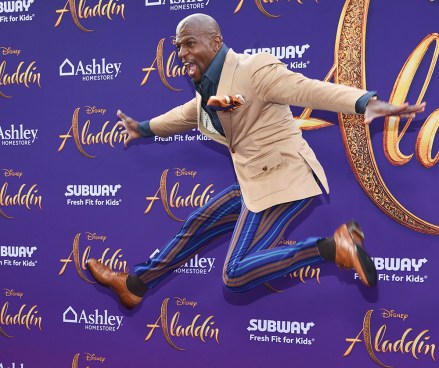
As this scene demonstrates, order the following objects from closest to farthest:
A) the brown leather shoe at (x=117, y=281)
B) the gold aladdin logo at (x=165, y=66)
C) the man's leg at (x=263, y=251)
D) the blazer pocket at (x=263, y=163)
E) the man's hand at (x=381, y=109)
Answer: the man's hand at (x=381, y=109)
the man's leg at (x=263, y=251)
the blazer pocket at (x=263, y=163)
the brown leather shoe at (x=117, y=281)
the gold aladdin logo at (x=165, y=66)

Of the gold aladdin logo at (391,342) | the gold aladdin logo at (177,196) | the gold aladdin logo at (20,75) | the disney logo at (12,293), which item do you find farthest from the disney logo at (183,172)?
the disney logo at (12,293)

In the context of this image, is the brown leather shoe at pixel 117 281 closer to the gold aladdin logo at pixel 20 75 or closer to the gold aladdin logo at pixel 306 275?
the gold aladdin logo at pixel 306 275

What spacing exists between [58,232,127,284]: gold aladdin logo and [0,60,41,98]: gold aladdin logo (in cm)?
103

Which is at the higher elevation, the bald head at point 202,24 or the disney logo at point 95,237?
the bald head at point 202,24

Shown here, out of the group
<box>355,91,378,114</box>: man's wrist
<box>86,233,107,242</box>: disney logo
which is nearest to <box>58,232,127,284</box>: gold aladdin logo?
<box>86,233,107,242</box>: disney logo

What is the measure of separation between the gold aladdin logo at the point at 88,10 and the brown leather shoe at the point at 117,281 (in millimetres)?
1524

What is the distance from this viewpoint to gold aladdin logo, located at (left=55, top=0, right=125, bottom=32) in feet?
13.4

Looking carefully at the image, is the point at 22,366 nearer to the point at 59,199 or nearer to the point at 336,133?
the point at 59,199

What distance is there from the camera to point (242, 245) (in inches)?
121

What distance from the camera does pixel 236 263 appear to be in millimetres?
3045

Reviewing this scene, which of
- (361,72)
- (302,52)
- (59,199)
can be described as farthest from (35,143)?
(361,72)

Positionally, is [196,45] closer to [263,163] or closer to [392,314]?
[263,163]

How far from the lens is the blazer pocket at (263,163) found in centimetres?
309

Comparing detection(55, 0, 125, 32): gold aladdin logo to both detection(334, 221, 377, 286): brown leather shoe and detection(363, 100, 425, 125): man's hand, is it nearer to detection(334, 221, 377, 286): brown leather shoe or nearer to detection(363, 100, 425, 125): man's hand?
detection(363, 100, 425, 125): man's hand
